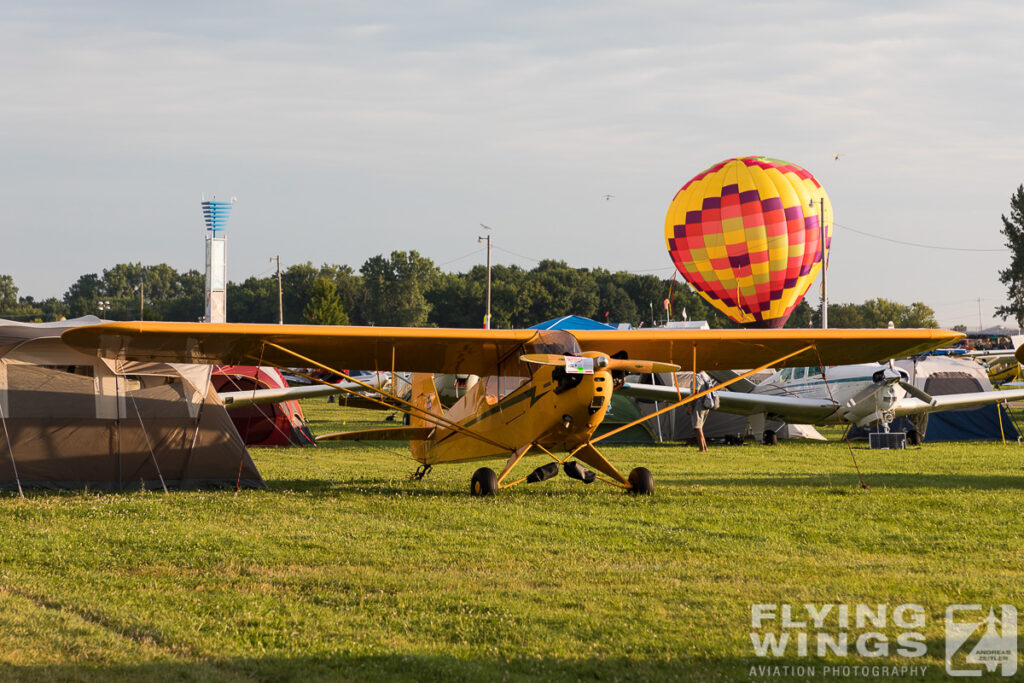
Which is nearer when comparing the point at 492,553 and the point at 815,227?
the point at 492,553

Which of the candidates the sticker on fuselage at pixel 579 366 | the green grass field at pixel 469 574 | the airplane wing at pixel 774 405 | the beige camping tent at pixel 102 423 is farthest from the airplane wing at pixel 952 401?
the beige camping tent at pixel 102 423

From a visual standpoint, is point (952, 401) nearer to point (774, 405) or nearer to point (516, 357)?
point (774, 405)

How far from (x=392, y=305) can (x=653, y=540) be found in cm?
10360

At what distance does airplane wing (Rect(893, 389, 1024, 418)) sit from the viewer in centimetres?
2314

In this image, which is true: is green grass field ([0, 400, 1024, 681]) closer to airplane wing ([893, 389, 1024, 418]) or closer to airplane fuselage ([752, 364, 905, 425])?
airplane fuselage ([752, 364, 905, 425])

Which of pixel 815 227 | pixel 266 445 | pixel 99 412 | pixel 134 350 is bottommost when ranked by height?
pixel 266 445

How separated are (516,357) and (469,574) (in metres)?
5.83

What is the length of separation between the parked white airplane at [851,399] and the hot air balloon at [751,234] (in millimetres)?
12146

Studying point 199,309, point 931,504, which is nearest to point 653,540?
point 931,504

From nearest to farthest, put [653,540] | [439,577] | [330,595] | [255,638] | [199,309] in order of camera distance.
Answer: [255,638] < [330,595] < [439,577] < [653,540] < [199,309]

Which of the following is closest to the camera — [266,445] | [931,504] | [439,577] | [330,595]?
[330,595]

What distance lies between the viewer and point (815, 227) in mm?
37219

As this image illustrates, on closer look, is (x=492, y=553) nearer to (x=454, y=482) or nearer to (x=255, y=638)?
(x=255, y=638)

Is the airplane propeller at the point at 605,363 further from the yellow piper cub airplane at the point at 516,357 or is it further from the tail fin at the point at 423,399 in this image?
the tail fin at the point at 423,399
